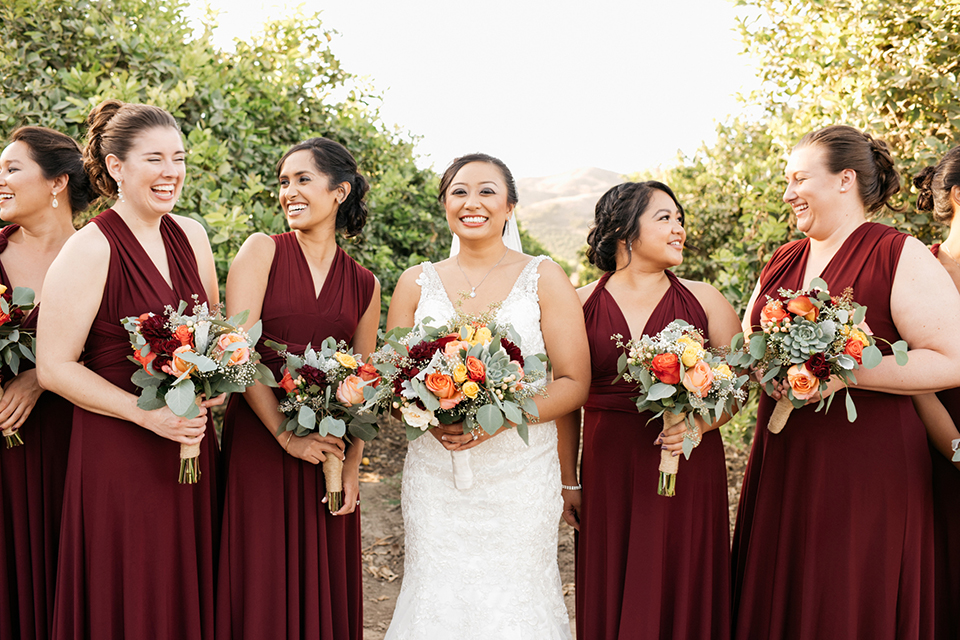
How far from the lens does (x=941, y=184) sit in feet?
12.7

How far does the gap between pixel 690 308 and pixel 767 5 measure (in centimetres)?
409

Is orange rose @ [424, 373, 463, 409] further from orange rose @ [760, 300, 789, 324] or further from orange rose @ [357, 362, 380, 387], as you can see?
orange rose @ [760, 300, 789, 324]

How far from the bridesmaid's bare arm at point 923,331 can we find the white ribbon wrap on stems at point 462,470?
197cm

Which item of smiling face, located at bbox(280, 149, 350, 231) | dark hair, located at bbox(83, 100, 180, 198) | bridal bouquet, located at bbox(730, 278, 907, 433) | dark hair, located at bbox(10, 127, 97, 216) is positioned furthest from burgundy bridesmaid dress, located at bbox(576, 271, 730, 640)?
dark hair, located at bbox(10, 127, 97, 216)

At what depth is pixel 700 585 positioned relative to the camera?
3.73 m

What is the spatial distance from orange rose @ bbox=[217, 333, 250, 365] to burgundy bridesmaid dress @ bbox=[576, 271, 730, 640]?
76.0 inches

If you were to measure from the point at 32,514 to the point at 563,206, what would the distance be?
65507mm

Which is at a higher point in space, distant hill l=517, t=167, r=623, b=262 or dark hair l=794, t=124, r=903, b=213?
distant hill l=517, t=167, r=623, b=262

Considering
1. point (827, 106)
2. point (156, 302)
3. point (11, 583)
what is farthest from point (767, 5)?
point (11, 583)

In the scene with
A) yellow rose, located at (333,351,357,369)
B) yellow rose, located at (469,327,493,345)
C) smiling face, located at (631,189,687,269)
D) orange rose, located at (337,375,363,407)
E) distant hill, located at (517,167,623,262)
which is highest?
distant hill, located at (517,167,623,262)

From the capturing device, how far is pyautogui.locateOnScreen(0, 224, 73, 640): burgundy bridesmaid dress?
3508 mm

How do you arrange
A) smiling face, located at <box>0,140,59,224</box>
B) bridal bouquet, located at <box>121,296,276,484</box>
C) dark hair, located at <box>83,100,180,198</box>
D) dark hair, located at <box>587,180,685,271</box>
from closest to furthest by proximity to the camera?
bridal bouquet, located at <box>121,296,276,484</box>
dark hair, located at <box>83,100,180,198</box>
smiling face, located at <box>0,140,59,224</box>
dark hair, located at <box>587,180,685,271</box>

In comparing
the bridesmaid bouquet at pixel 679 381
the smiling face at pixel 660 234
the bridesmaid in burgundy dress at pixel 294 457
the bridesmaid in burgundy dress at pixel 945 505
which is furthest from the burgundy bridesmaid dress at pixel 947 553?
the bridesmaid in burgundy dress at pixel 294 457

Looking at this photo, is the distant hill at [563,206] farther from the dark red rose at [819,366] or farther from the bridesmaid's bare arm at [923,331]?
the dark red rose at [819,366]
